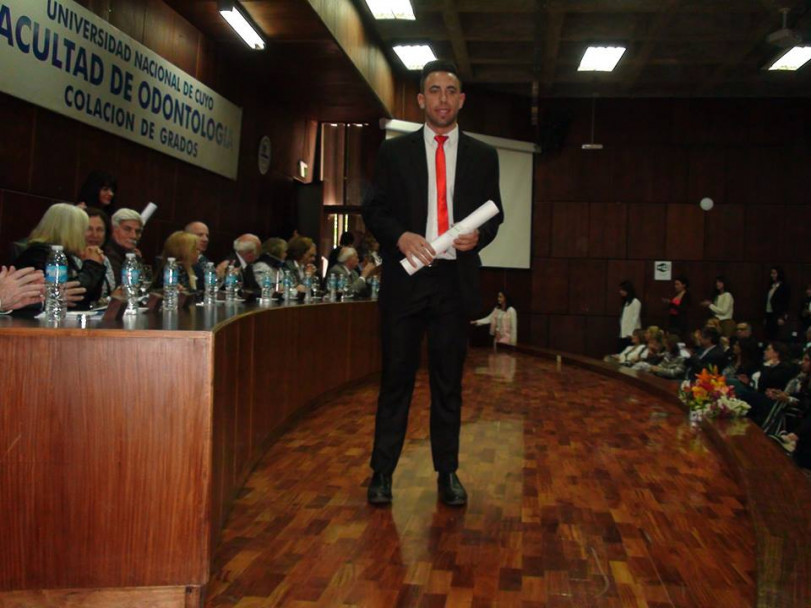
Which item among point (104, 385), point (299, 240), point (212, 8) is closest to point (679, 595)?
point (104, 385)

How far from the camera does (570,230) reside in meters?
12.2

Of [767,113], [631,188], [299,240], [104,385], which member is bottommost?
[104,385]

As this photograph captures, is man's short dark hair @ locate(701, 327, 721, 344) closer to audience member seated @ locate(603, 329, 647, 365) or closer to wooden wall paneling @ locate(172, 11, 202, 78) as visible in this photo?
audience member seated @ locate(603, 329, 647, 365)

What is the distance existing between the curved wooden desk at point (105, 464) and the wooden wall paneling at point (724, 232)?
1100 cm

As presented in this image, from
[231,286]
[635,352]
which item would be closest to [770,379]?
[231,286]

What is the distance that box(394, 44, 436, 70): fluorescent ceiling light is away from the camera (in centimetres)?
936

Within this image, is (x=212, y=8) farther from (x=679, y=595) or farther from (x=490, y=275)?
(x=490, y=275)

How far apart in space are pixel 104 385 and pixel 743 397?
14.2 ft

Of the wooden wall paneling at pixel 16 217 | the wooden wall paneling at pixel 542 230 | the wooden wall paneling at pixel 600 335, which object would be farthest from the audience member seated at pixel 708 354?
the wooden wall paneling at pixel 542 230

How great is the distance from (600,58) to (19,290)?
882 centimetres

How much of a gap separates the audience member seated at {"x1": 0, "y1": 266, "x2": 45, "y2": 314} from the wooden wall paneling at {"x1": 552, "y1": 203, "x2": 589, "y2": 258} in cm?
1039

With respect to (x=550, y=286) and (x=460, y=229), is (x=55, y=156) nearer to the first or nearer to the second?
(x=460, y=229)

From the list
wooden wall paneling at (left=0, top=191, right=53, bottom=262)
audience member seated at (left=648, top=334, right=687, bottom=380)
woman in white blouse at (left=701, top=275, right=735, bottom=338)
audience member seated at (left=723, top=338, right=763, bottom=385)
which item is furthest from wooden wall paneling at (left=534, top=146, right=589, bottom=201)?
wooden wall paneling at (left=0, top=191, right=53, bottom=262)

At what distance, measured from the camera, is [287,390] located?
3.87 meters
